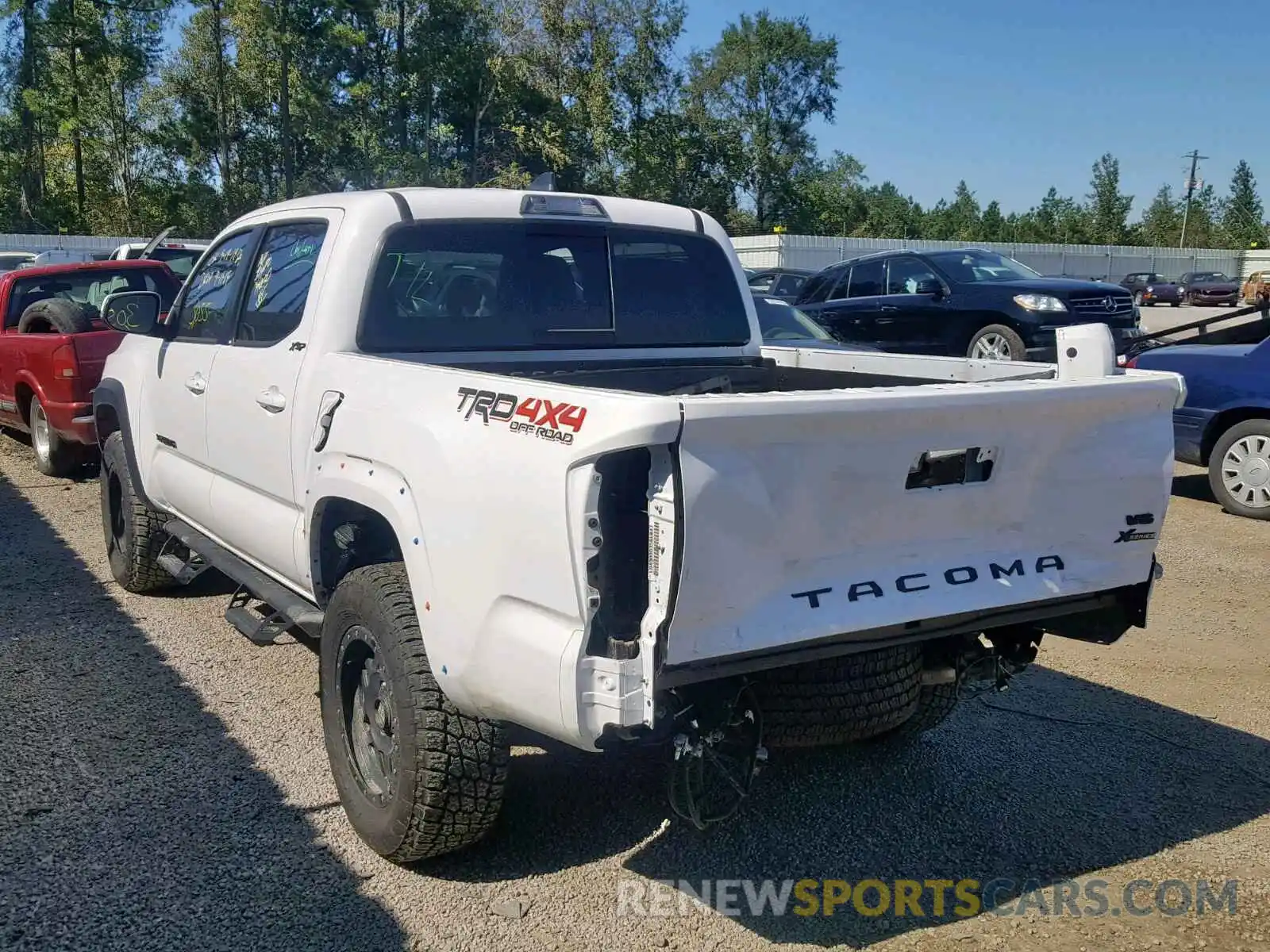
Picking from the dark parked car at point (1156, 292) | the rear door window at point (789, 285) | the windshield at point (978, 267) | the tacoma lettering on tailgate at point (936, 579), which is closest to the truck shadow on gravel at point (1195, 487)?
the windshield at point (978, 267)

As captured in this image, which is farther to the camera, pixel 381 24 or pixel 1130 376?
pixel 381 24

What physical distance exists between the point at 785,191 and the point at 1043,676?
6032 centimetres

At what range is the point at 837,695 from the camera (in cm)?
317

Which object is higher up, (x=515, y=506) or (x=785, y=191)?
(x=785, y=191)

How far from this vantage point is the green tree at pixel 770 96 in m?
61.1

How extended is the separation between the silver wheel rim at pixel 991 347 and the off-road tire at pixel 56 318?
30.2 feet

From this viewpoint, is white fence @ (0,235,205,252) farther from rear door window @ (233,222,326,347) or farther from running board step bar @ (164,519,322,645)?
rear door window @ (233,222,326,347)

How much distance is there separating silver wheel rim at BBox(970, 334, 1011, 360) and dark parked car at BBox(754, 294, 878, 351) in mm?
2857

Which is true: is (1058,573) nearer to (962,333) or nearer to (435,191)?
(435,191)

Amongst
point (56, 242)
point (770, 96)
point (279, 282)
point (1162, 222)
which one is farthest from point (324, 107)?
point (1162, 222)

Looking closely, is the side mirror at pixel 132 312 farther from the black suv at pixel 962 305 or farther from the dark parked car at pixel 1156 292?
the dark parked car at pixel 1156 292

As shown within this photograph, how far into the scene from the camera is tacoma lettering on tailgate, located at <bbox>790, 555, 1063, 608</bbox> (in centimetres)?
280

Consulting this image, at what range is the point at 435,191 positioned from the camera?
412 centimetres

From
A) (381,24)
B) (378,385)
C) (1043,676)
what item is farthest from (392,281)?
(381,24)
